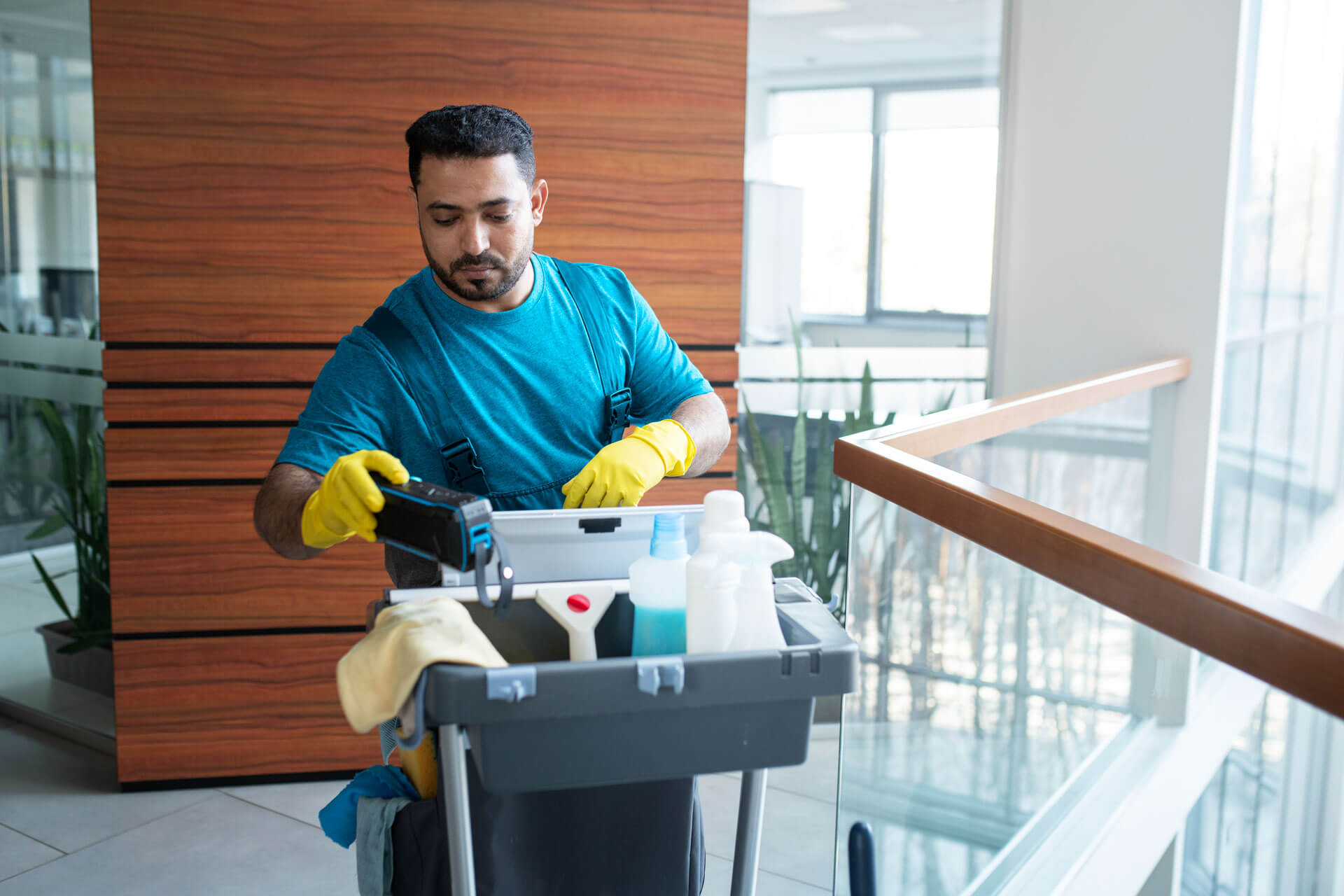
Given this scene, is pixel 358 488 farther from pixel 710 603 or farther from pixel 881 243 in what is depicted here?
pixel 881 243

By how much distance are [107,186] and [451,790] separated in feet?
6.74

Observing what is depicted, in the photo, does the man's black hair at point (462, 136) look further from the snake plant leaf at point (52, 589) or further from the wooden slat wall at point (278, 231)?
the snake plant leaf at point (52, 589)

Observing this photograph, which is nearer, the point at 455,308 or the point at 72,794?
the point at 455,308

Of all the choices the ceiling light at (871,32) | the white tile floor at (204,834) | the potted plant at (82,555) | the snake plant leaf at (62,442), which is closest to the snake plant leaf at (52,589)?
the potted plant at (82,555)

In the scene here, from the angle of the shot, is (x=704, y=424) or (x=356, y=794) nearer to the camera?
(x=356, y=794)

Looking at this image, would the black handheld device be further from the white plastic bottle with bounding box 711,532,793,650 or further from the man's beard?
the man's beard

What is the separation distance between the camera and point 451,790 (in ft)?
3.12

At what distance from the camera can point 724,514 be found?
3.30ft

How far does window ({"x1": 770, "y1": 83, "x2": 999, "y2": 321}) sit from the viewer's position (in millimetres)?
3096

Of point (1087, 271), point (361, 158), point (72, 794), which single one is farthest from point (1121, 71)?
A: point (72, 794)

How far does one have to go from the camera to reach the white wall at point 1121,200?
286 centimetres

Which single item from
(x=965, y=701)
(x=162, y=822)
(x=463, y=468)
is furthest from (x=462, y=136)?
(x=162, y=822)

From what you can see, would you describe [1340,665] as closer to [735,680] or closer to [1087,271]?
[735,680]

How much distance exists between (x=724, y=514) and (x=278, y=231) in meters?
1.87
